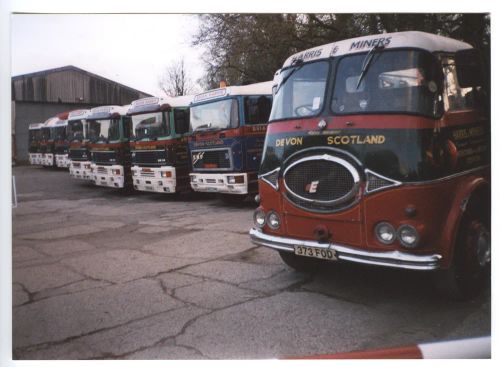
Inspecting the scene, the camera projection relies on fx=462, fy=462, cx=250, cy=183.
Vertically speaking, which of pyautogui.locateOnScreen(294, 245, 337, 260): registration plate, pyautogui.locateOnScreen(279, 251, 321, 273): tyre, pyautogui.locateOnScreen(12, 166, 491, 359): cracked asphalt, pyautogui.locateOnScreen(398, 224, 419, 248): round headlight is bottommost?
pyautogui.locateOnScreen(12, 166, 491, 359): cracked asphalt

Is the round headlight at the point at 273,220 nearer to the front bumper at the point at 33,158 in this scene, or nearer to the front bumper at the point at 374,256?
the front bumper at the point at 374,256

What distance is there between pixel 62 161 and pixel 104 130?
11.4 feet

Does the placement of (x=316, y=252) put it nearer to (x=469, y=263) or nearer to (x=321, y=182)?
(x=321, y=182)

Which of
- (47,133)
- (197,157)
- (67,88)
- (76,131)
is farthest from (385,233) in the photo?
(76,131)

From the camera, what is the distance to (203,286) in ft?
13.6

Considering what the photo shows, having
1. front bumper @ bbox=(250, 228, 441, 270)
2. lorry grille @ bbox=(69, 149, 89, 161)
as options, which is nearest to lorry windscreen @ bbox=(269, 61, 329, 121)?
front bumper @ bbox=(250, 228, 441, 270)

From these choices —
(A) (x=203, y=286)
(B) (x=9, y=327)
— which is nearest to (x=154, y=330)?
(A) (x=203, y=286)

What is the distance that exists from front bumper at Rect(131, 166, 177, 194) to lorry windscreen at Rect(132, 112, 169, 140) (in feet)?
2.32

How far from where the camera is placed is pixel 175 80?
5.43 m

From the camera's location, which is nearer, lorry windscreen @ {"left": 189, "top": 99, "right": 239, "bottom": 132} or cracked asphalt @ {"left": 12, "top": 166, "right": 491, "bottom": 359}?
cracked asphalt @ {"left": 12, "top": 166, "right": 491, "bottom": 359}

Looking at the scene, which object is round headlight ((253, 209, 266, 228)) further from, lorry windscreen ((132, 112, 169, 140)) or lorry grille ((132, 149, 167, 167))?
lorry windscreen ((132, 112, 169, 140))

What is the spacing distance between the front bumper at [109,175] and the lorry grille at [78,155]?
2.78 ft

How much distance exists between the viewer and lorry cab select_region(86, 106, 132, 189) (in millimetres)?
10828
